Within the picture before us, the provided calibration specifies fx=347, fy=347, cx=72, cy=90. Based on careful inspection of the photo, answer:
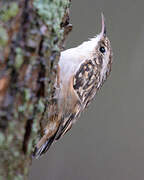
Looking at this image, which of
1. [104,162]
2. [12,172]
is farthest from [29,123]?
[104,162]

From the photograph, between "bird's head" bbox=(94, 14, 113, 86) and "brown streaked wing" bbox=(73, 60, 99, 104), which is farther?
"bird's head" bbox=(94, 14, 113, 86)

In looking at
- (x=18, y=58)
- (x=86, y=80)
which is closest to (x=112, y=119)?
(x=86, y=80)

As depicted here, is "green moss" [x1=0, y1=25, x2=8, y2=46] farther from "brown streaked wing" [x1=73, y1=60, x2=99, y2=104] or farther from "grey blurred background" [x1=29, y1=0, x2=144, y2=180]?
"grey blurred background" [x1=29, y1=0, x2=144, y2=180]

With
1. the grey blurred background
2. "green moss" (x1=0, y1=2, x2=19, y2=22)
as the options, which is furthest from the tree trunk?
the grey blurred background

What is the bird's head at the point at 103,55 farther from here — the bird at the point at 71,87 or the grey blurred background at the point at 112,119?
the grey blurred background at the point at 112,119

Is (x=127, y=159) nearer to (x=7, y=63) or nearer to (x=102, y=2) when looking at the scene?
(x=102, y=2)

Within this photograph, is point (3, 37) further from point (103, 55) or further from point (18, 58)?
point (103, 55)

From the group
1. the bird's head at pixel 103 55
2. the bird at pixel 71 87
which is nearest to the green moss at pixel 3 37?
the bird at pixel 71 87
